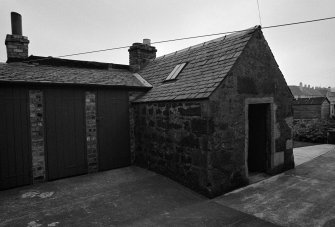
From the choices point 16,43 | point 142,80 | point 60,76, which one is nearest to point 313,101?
point 142,80

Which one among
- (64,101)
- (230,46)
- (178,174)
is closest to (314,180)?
(178,174)

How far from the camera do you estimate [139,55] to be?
11.7 m

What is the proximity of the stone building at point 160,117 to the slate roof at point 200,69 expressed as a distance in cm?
5

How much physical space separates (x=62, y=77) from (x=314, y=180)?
28.3 feet

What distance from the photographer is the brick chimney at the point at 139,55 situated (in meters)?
11.5

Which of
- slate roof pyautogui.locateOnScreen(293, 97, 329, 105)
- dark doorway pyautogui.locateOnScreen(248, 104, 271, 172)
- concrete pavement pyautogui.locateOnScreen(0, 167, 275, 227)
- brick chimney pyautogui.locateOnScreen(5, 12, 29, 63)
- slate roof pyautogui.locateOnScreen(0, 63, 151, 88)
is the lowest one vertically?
concrete pavement pyautogui.locateOnScreen(0, 167, 275, 227)

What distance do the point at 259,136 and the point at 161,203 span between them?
4.15 meters

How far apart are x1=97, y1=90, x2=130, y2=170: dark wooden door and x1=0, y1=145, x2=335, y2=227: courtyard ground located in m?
1.03

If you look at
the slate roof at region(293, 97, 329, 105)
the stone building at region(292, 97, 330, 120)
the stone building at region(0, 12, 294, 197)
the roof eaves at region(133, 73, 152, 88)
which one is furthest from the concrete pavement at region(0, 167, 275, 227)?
the slate roof at region(293, 97, 329, 105)

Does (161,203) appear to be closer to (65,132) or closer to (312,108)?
(65,132)

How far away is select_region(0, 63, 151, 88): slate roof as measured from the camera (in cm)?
707

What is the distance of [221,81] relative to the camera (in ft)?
19.4

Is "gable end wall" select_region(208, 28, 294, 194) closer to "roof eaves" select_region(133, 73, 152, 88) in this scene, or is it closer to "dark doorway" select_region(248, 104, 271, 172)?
"dark doorway" select_region(248, 104, 271, 172)

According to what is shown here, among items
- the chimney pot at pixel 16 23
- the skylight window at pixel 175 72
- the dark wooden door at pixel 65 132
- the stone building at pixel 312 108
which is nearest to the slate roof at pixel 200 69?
the skylight window at pixel 175 72
